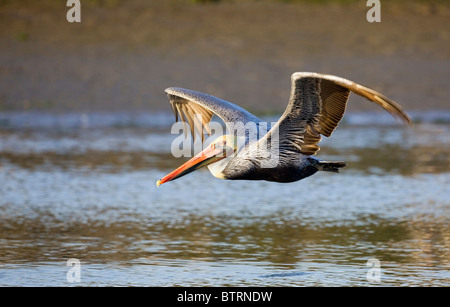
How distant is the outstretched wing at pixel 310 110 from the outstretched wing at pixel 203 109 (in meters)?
0.69

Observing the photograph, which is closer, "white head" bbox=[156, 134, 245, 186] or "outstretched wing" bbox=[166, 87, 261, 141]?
"white head" bbox=[156, 134, 245, 186]

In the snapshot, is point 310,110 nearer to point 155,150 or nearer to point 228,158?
point 228,158

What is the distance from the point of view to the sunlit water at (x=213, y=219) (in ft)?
24.6

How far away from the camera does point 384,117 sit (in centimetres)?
1811

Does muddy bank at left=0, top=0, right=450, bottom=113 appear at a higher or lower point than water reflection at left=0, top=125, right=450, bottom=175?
higher

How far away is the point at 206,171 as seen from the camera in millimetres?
13227

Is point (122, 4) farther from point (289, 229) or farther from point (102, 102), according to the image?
point (289, 229)

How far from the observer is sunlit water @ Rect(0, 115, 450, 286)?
748 centimetres

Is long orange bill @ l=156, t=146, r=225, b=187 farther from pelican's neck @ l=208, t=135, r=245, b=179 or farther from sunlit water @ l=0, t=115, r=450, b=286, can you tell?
sunlit water @ l=0, t=115, r=450, b=286

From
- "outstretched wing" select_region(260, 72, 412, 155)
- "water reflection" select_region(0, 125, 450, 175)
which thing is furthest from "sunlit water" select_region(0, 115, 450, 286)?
"outstretched wing" select_region(260, 72, 412, 155)

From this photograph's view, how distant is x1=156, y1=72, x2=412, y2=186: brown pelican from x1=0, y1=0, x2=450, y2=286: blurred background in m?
0.79

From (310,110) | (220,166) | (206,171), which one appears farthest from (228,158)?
(206,171)

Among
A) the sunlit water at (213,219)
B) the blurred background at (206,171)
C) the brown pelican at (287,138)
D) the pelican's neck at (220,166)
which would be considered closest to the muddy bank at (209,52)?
the blurred background at (206,171)

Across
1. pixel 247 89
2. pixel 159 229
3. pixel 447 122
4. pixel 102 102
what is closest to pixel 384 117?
pixel 447 122
